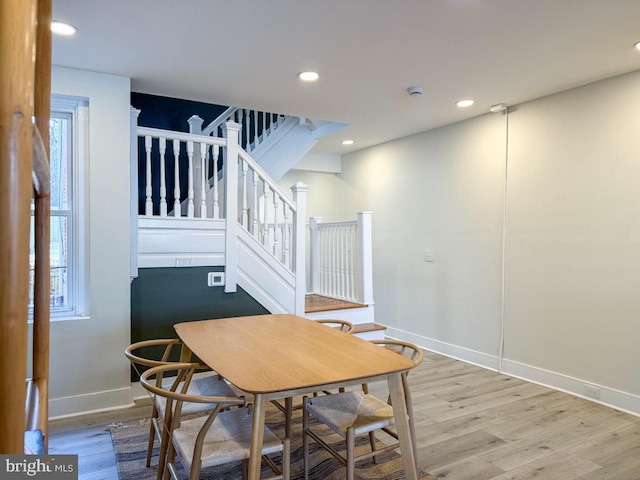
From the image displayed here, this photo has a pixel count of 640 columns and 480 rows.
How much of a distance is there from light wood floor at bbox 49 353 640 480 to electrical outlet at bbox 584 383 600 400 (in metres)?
0.08

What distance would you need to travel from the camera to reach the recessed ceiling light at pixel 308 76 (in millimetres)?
3124

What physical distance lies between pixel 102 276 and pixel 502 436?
10.0 ft

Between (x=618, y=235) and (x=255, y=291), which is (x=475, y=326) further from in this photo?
(x=255, y=291)

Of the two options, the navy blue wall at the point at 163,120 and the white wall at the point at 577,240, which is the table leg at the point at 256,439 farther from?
the navy blue wall at the point at 163,120

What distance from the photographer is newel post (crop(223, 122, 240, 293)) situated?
3709 millimetres

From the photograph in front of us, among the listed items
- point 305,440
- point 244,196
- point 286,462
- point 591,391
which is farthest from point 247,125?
point 591,391

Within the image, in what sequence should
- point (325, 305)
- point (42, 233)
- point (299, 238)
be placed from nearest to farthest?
point (42, 233) → point (299, 238) → point (325, 305)

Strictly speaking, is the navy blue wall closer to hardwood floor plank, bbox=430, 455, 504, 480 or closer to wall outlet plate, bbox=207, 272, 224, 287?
wall outlet plate, bbox=207, 272, 224, 287

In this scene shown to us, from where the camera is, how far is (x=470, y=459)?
2.47m

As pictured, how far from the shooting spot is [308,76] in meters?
3.18

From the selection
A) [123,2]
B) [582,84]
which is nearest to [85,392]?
[123,2]

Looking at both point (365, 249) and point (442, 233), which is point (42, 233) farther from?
point (442, 233)

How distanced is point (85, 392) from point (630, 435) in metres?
3.83

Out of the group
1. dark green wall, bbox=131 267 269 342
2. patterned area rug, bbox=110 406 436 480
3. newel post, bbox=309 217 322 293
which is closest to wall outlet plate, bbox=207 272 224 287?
dark green wall, bbox=131 267 269 342
